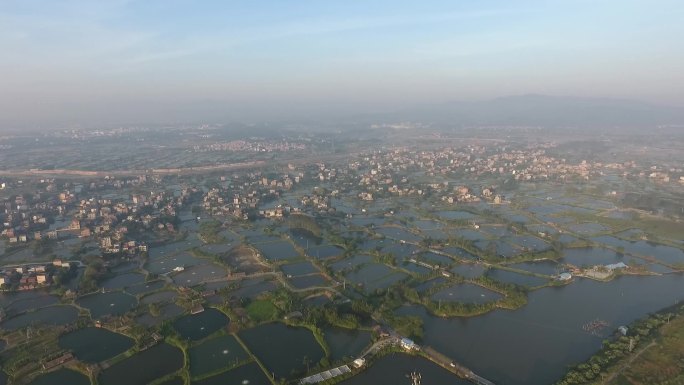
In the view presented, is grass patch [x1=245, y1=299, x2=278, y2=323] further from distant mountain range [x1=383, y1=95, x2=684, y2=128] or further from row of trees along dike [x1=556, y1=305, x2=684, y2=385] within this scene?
distant mountain range [x1=383, y1=95, x2=684, y2=128]

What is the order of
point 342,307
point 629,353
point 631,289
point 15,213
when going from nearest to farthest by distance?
point 629,353 → point 342,307 → point 631,289 → point 15,213

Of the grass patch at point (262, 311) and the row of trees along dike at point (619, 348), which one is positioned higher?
the grass patch at point (262, 311)

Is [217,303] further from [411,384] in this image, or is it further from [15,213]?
[15,213]

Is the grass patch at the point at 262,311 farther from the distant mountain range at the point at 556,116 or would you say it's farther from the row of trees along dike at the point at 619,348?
the distant mountain range at the point at 556,116

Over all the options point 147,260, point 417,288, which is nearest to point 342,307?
point 417,288

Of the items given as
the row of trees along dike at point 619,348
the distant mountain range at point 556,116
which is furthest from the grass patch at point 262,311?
the distant mountain range at point 556,116

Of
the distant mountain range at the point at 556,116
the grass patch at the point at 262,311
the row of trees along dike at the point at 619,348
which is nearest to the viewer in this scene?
the row of trees along dike at the point at 619,348

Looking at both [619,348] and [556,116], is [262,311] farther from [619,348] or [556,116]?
[556,116]

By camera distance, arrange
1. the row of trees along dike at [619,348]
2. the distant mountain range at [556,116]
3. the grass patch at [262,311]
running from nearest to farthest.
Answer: the row of trees along dike at [619,348] → the grass patch at [262,311] → the distant mountain range at [556,116]
